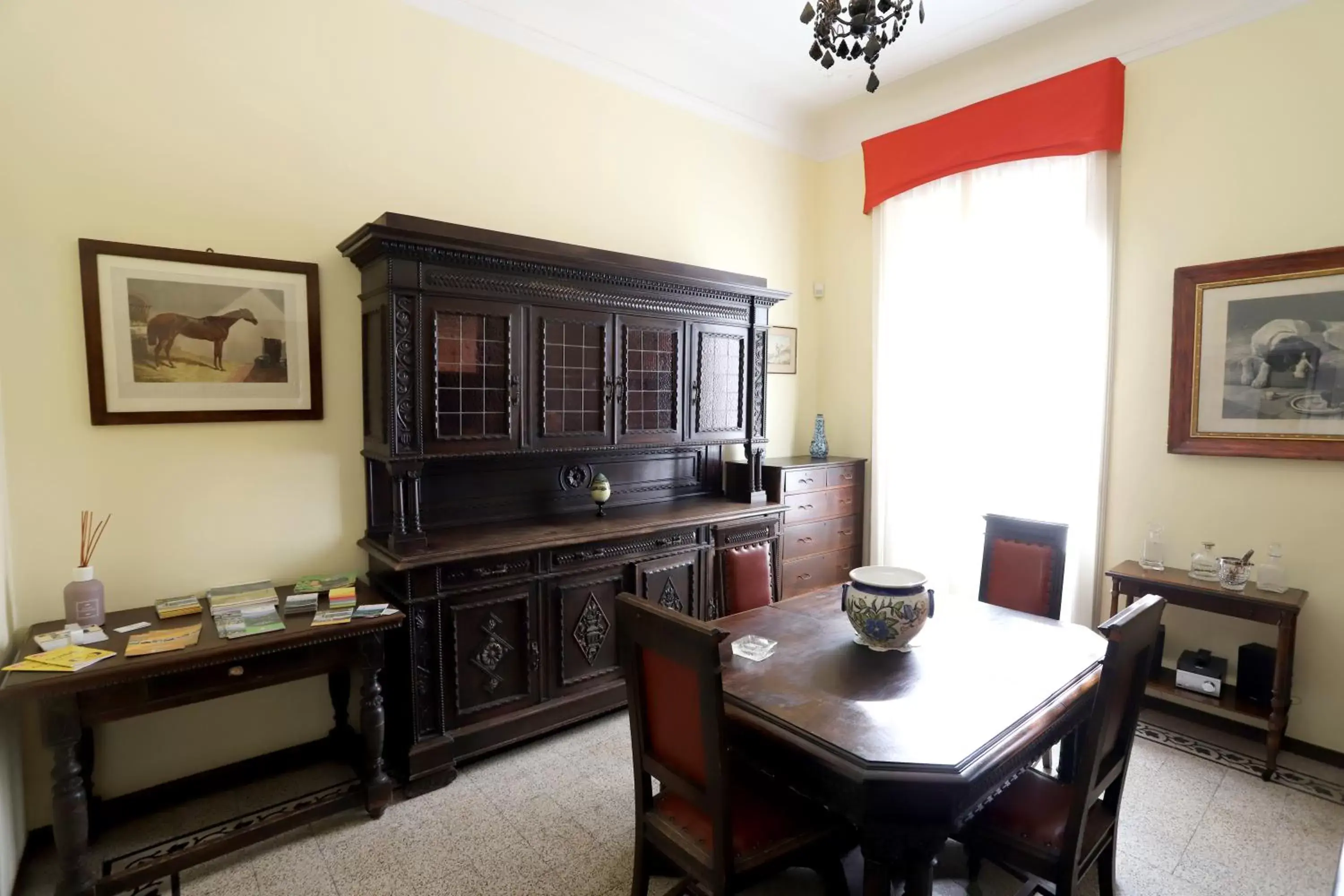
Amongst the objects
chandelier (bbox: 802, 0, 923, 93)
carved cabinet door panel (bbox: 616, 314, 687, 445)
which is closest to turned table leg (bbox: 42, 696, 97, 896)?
carved cabinet door panel (bbox: 616, 314, 687, 445)

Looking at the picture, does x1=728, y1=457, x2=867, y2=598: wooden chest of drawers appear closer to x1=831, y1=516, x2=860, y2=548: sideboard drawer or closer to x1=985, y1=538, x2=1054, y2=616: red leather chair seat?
x1=831, y1=516, x2=860, y2=548: sideboard drawer

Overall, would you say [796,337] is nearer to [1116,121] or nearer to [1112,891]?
[1116,121]

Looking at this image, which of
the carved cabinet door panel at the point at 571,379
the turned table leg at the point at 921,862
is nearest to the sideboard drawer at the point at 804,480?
the carved cabinet door panel at the point at 571,379

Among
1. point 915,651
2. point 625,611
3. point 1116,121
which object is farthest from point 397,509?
point 1116,121

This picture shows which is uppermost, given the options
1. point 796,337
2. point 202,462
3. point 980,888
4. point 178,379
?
point 796,337

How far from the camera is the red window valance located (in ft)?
11.4

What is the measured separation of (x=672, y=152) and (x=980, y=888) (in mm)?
4030

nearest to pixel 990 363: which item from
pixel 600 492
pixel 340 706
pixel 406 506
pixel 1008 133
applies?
pixel 1008 133

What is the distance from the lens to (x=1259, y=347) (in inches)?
122

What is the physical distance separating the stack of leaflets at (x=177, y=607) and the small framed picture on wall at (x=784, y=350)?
3575mm

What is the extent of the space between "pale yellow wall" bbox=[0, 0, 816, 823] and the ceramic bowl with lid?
2274 mm

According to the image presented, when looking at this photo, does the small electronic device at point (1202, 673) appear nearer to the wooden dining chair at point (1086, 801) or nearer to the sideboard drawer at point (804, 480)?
the wooden dining chair at point (1086, 801)

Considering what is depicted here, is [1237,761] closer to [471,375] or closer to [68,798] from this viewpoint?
[471,375]

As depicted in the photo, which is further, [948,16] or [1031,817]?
[948,16]
